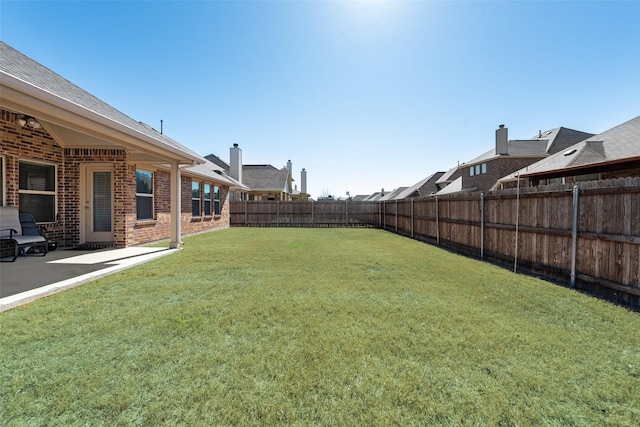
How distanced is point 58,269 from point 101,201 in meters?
3.27

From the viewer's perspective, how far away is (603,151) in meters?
11.0

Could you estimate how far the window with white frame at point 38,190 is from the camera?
6.35 metres

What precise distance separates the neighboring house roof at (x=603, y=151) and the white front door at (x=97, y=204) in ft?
44.1

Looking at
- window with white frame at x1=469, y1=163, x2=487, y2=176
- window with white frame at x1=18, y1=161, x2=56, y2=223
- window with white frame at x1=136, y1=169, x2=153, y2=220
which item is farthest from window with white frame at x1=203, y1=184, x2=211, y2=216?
window with white frame at x1=469, y1=163, x2=487, y2=176

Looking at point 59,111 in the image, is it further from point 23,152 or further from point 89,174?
point 89,174

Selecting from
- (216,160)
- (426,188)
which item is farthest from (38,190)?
(426,188)

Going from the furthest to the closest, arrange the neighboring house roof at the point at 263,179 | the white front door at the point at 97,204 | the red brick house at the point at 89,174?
the neighboring house roof at the point at 263,179 < the white front door at the point at 97,204 < the red brick house at the point at 89,174

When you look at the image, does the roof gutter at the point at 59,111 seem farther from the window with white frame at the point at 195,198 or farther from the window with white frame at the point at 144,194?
the window with white frame at the point at 195,198

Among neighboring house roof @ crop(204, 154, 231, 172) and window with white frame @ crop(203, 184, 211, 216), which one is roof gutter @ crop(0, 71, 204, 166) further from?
neighboring house roof @ crop(204, 154, 231, 172)

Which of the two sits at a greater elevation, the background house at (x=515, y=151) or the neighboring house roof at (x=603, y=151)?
the background house at (x=515, y=151)

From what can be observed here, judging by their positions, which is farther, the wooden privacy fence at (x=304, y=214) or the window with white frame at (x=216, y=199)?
the wooden privacy fence at (x=304, y=214)

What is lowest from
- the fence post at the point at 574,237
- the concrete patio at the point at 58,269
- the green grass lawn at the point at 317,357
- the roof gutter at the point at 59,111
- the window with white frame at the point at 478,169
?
the green grass lawn at the point at 317,357

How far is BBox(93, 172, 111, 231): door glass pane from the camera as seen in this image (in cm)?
762

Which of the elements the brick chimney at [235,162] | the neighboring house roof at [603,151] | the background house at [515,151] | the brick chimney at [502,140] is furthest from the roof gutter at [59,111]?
the brick chimney at [502,140]
